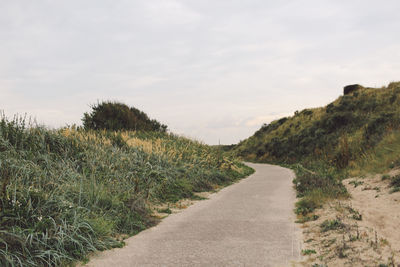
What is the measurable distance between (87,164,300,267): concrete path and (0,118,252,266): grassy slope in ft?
1.84

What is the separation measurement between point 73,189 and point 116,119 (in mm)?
14134

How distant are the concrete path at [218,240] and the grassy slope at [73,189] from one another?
22.1 inches

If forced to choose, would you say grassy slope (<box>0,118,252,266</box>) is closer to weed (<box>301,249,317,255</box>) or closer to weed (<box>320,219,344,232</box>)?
weed (<box>301,249,317,255</box>)

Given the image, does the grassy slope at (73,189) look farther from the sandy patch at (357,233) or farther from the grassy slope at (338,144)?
the grassy slope at (338,144)

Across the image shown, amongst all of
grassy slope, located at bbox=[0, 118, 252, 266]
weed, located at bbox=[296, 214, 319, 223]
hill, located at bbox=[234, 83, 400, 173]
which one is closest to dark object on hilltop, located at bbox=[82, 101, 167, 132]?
grassy slope, located at bbox=[0, 118, 252, 266]

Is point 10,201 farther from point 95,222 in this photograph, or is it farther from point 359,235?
point 359,235

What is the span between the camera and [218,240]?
5.89 meters

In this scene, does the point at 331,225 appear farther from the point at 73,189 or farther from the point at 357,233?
the point at 73,189

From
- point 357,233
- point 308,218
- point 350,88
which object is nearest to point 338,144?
point 308,218

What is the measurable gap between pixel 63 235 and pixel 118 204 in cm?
202

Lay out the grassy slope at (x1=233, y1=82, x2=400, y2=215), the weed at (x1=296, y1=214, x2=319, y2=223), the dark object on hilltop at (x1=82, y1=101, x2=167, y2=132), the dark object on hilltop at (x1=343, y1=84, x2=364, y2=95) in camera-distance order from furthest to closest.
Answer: the dark object on hilltop at (x1=343, y1=84, x2=364, y2=95) → the dark object on hilltop at (x1=82, y1=101, x2=167, y2=132) → the grassy slope at (x1=233, y1=82, x2=400, y2=215) → the weed at (x1=296, y1=214, x2=319, y2=223)

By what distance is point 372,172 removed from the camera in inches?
482

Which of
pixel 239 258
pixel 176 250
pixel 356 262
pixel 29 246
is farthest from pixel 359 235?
pixel 29 246

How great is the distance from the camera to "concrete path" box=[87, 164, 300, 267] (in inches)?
194
